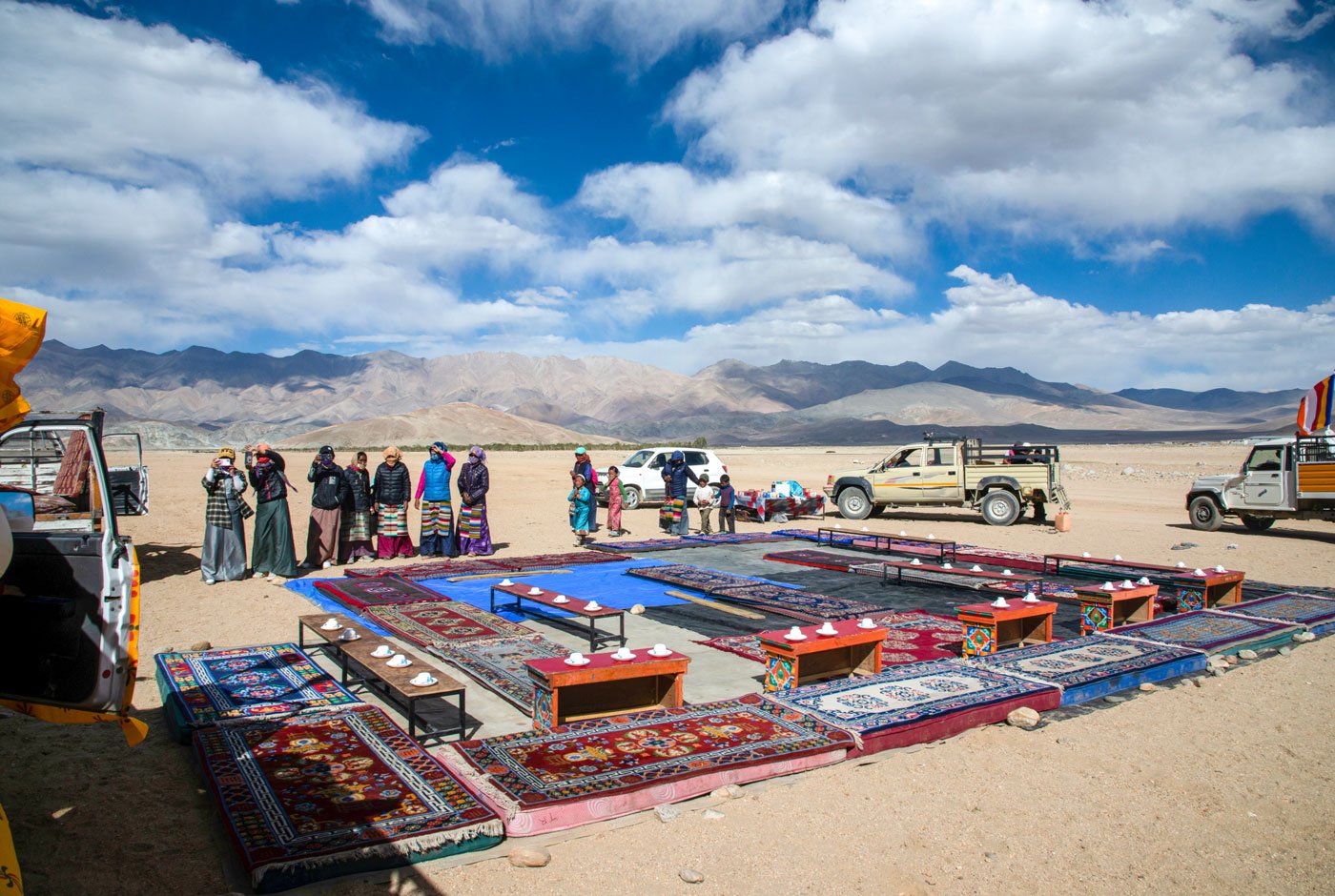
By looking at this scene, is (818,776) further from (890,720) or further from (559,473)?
(559,473)

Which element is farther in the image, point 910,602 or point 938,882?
point 910,602

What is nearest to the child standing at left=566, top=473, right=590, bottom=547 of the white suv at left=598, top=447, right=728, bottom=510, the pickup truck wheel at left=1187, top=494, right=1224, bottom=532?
the white suv at left=598, top=447, right=728, bottom=510

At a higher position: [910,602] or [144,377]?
[144,377]

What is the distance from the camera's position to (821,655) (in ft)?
21.5

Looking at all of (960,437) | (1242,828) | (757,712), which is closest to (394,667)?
(757,712)

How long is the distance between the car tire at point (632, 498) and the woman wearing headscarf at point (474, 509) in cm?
768

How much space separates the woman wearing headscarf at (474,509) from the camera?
1283 cm

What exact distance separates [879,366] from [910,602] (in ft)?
622

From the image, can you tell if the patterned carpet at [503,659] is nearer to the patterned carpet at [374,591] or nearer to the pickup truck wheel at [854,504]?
the patterned carpet at [374,591]

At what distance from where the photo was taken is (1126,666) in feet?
21.7

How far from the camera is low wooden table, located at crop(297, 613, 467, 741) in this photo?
5023 mm

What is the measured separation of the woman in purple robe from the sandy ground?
6.55 m

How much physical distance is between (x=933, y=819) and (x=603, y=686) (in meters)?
2.30

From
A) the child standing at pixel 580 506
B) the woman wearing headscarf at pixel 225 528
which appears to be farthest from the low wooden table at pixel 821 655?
the child standing at pixel 580 506
